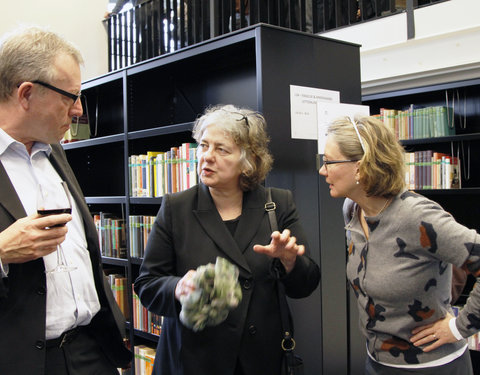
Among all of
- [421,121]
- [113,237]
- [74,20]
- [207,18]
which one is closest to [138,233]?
[113,237]

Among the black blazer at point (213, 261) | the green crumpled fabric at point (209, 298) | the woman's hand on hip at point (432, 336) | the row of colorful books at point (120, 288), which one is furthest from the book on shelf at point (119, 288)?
the woman's hand on hip at point (432, 336)

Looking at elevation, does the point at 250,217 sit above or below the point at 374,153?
below

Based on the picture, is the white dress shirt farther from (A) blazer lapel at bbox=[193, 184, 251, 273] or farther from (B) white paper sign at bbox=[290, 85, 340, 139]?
(B) white paper sign at bbox=[290, 85, 340, 139]

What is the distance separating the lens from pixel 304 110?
2.53m

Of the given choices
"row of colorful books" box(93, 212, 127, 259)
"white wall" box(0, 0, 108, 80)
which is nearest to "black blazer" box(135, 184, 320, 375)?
"row of colorful books" box(93, 212, 127, 259)

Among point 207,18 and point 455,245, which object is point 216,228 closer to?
point 455,245

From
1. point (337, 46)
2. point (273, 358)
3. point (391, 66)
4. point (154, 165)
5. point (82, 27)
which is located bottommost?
point (273, 358)

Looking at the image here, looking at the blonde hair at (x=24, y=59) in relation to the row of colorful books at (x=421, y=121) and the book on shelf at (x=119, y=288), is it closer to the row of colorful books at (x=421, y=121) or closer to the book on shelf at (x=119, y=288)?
the book on shelf at (x=119, y=288)

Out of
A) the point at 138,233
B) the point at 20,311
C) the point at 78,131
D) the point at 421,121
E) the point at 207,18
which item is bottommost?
the point at 20,311

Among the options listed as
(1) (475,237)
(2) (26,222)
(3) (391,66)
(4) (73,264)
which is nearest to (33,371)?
(4) (73,264)

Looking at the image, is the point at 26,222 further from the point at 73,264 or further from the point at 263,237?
the point at 263,237

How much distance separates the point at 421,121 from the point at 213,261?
12.0 ft

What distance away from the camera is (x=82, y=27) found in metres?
6.28

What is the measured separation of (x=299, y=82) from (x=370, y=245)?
1076 mm
